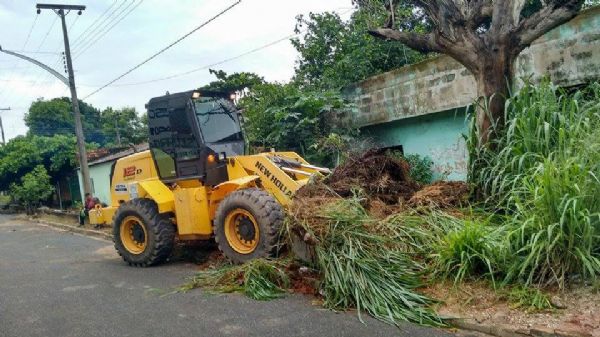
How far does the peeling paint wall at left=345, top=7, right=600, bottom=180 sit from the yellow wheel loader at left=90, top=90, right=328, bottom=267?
3193mm

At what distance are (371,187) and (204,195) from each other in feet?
7.63

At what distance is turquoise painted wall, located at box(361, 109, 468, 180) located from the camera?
959cm

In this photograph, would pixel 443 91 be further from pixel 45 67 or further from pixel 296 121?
pixel 45 67

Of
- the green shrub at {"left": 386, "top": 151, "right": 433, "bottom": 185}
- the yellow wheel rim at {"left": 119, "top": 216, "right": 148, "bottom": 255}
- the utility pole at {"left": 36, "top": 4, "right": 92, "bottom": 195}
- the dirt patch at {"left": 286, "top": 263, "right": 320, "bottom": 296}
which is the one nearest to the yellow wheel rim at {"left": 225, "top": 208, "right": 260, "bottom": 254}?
the dirt patch at {"left": 286, "top": 263, "right": 320, "bottom": 296}

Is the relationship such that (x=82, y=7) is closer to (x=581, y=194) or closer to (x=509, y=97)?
(x=509, y=97)

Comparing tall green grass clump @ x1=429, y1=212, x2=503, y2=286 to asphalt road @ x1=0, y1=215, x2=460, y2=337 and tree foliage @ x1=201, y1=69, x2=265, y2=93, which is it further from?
tree foliage @ x1=201, y1=69, x2=265, y2=93

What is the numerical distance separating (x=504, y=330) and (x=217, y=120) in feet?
16.7

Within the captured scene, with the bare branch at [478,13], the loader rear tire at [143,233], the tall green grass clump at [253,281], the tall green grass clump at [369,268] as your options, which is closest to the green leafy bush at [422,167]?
the bare branch at [478,13]

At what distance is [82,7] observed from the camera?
19656 mm

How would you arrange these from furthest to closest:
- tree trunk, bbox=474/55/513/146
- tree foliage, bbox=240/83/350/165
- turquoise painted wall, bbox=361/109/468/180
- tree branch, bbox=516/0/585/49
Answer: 1. tree foliage, bbox=240/83/350/165
2. turquoise painted wall, bbox=361/109/468/180
3. tree trunk, bbox=474/55/513/146
4. tree branch, bbox=516/0/585/49

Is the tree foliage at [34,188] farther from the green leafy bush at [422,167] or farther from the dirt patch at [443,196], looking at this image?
the dirt patch at [443,196]

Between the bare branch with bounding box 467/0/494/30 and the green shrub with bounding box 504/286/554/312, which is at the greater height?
the bare branch with bounding box 467/0/494/30

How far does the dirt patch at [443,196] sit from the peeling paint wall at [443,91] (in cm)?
157

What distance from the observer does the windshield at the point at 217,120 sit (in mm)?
7336
